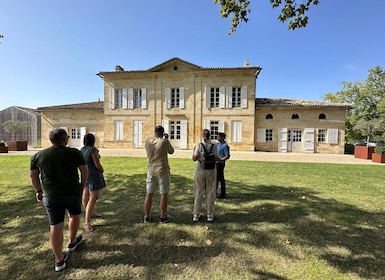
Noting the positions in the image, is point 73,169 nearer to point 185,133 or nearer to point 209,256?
point 209,256

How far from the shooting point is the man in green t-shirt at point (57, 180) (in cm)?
216

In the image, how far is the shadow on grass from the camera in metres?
2.32

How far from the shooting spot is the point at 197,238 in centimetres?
298

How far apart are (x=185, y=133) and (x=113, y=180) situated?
1171 cm

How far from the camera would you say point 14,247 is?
2.68 meters

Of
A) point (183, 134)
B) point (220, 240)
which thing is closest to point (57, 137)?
point (220, 240)

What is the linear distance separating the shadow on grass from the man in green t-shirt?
1.41 feet

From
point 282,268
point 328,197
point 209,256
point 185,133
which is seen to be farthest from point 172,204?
point 185,133

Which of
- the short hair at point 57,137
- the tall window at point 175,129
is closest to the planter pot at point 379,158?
the tall window at point 175,129

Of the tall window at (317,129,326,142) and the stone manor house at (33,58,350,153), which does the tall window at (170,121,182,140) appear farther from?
the tall window at (317,129,326,142)

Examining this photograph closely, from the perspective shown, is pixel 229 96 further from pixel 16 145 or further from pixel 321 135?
pixel 16 145

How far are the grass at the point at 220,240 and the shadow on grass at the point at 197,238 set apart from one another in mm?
13

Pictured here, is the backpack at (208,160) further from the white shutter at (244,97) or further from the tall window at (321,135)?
the tall window at (321,135)

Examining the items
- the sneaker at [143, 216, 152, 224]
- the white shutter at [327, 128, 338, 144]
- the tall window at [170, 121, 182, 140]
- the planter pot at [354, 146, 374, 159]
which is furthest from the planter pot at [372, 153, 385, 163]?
the sneaker at [143, 216, 152, 224]
